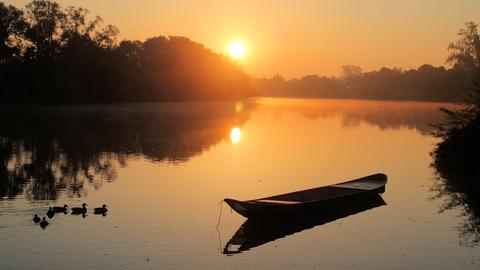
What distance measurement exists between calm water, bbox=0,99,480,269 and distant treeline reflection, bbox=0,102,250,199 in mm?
106

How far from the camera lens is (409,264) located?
15.2m

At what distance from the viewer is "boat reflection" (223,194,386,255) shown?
16.6m

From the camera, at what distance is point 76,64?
8956 centimetres

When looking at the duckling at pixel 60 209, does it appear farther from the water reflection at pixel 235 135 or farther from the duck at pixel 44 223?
the water reflection at pixel 235 135

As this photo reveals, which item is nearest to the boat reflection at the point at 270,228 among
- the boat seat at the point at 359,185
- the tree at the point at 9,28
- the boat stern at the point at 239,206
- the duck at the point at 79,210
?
the boat stern at the point at 239,206

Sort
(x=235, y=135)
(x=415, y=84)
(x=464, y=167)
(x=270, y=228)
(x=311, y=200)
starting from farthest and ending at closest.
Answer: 1. (x=415, y=84)
2. (x=235, y=135)
3. (x=464, y=167)
4. (x=311, y=200)
5. (x=270, y=228)

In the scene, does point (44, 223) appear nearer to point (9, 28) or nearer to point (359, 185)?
point (359, 185)

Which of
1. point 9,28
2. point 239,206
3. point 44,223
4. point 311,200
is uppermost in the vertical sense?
point 9,28

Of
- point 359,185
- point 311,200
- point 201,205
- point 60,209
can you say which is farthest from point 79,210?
point 359,185

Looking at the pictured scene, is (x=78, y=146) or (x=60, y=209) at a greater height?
(x=60, y=209)

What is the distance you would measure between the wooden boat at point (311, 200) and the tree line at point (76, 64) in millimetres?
62642

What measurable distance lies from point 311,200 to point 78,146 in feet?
69.8

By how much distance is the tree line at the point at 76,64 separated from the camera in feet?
261

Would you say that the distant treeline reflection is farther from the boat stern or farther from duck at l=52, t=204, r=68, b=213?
the boat stern
